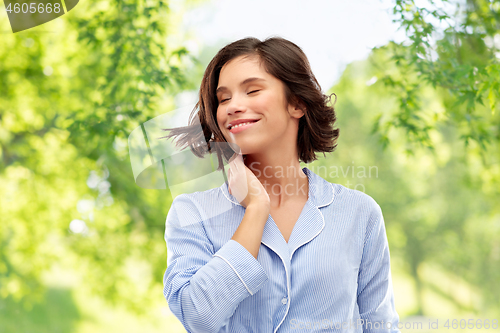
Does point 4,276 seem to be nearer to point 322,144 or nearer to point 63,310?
point 63,310

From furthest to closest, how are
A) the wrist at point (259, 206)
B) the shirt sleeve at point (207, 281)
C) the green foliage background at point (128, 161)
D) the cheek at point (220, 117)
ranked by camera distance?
the green foliage background at point (128, 161) → the cheek at point (220, 117) → the wrist at point (259, 206) → the shirt sleeve at point (207, 281)

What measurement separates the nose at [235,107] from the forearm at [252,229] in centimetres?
26

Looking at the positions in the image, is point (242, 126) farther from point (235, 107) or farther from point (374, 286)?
point (374, 286)

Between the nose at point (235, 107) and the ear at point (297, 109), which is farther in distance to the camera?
the ear at point (297, 109)

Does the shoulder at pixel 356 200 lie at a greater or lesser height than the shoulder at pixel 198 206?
lesser

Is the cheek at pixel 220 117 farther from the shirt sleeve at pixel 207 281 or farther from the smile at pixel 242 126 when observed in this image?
the shirt sleeve at pixel 207 281

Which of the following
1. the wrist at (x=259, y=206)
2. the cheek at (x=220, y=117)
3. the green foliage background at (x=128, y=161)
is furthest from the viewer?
the green foliage background at (x=128, y=161)

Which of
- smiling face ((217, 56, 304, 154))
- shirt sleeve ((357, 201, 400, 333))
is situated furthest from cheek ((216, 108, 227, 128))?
shirt sleeve ((357, 201, 400, 333))

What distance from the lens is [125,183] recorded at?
11.4ft

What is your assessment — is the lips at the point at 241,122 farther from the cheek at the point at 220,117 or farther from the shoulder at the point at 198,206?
the shoulder at the point at 198,206

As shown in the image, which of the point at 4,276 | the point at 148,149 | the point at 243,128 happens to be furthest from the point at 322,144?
the point at 4,276

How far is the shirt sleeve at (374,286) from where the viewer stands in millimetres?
1056

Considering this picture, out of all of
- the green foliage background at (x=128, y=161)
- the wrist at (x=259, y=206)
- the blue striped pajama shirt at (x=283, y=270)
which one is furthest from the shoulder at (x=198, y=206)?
the green foliage background at (x=128, y=161)

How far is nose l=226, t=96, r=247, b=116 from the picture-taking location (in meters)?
0.98
